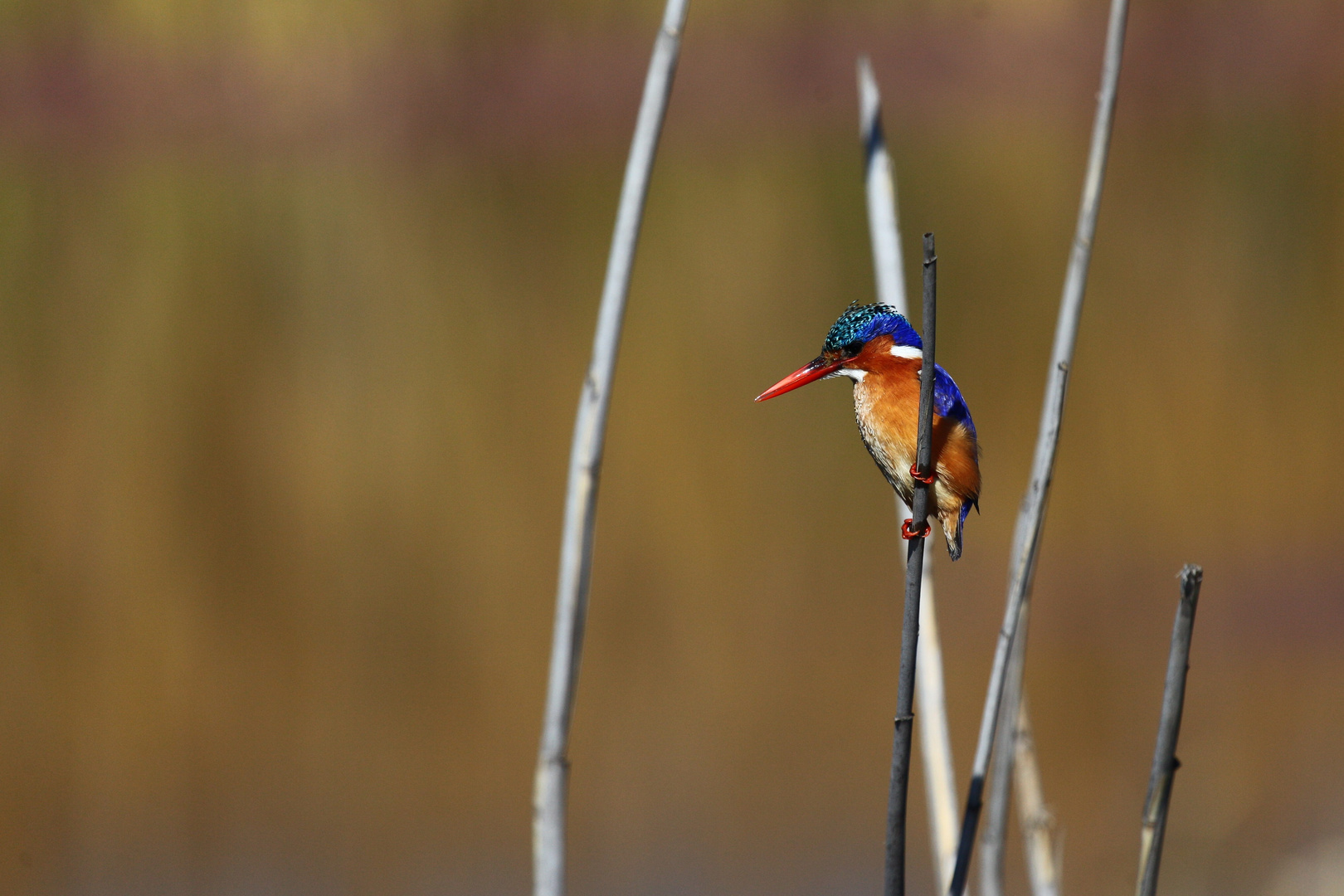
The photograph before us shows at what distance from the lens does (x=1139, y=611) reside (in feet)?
13.7

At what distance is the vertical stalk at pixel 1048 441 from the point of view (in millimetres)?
1287

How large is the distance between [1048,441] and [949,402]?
0.13 m

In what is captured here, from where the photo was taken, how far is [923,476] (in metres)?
1.06

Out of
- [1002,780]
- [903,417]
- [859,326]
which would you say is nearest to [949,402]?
[903,417]

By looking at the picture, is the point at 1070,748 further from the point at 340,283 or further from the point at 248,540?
the point at 340,283

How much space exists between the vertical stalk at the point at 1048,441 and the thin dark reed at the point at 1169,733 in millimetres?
175

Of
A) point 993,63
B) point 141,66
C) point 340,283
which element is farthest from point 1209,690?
point 141,66

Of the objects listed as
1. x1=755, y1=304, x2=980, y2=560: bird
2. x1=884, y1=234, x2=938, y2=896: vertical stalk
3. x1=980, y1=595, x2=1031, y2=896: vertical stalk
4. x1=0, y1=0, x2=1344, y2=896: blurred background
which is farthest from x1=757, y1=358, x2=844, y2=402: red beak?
x1=0, y1=0, x2=1344, y2=896: blurred background

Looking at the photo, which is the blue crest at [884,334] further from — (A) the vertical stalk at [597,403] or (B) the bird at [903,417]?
(A) the vertical stalk at [597,403]

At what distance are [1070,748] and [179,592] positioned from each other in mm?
3218

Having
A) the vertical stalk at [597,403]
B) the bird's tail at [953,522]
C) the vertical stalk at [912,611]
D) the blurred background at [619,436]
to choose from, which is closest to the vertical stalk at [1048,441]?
the bird's tail at [953,522]

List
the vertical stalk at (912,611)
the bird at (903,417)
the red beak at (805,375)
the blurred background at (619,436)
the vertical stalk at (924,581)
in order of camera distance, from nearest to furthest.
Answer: the vertical stalk at (912,611)
the red beak at (805,375)
the bird at (903,417)
the vertical stalk at (924,581)
the blurred background at (619,436)

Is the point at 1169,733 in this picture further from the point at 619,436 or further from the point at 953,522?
the point at 619,436

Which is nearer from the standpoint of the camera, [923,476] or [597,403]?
[923,476]
